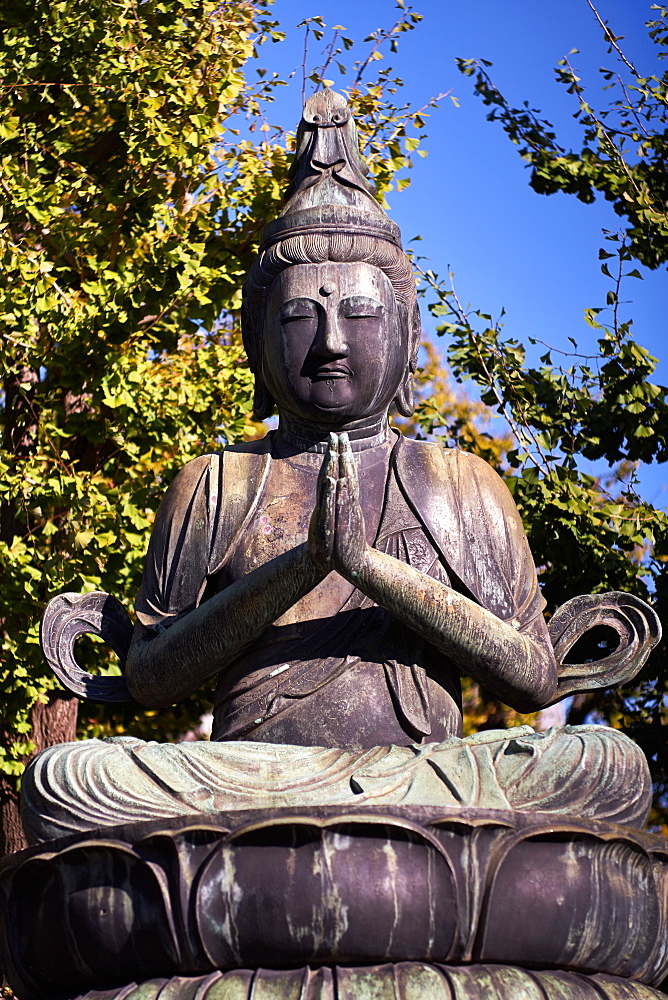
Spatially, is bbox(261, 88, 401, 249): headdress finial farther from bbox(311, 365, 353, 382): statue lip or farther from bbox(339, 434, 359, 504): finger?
bbox(339, 434, 359, 504): finger

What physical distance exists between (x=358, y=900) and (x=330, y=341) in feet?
6.74

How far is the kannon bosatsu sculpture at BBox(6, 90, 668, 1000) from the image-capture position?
414 cm

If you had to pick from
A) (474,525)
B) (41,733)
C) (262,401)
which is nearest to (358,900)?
(474,525)

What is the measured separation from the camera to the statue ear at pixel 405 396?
5.84 metres

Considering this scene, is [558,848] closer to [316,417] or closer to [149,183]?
[316,417]

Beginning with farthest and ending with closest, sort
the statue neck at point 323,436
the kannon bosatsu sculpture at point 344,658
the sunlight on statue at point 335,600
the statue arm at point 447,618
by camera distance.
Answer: the statue neck at point 323,436 → the statue arm at point 447,618 → the sunlight on statue at point 335,600 → the kannon bosatsu sculpture at point 344,658

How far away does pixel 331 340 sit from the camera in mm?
5344

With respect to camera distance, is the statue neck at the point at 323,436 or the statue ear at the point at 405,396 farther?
the statue ear at the point at 405,396

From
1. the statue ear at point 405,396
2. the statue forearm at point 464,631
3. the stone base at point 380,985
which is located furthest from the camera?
the statue ear at point 405,396

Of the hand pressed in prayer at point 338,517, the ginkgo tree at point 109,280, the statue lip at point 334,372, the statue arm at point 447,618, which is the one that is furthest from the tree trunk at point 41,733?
the hand pressed in prayer at point 338,517

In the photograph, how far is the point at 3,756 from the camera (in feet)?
29.5

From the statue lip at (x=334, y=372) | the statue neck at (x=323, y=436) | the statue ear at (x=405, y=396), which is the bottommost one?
the statue neck at (x=323, y=436)

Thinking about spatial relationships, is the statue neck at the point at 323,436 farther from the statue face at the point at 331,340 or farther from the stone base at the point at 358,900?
the stone base at the point at 358,900

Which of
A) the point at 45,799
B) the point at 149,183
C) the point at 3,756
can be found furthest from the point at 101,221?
the point at 45,799
